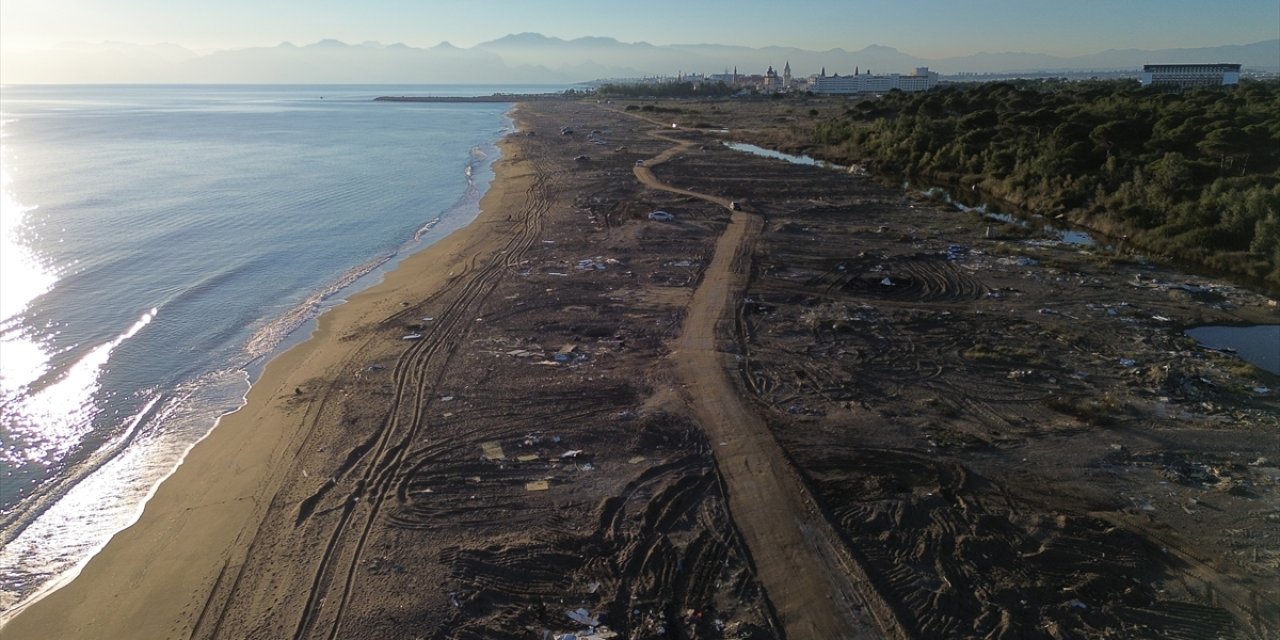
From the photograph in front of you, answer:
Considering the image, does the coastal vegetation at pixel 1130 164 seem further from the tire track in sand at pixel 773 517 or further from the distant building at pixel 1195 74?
the distant building at pixel 1195 74

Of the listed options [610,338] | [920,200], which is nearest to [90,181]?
[610,338]

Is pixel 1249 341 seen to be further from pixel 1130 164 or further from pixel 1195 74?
pixel 1195 74

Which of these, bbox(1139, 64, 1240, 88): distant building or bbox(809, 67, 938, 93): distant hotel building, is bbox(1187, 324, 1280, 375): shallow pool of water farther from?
bbox(809, 67, 938, 93): distant hotel building

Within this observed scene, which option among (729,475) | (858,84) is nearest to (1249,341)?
(729,475)

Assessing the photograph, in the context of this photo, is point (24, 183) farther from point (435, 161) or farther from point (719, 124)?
point (719, 124)

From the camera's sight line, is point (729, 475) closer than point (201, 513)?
No

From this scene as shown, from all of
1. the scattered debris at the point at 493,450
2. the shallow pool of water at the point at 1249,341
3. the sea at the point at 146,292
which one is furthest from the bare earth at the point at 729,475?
the sea at the point at 146,292
